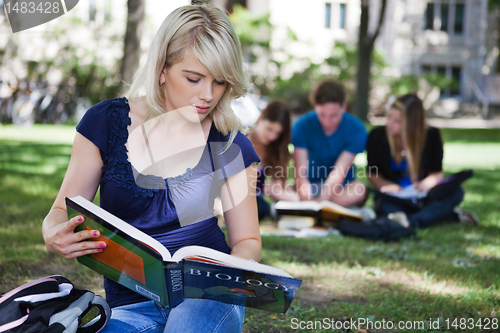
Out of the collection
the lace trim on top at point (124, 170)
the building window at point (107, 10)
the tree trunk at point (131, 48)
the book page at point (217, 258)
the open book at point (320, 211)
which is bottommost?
the open book at point (320, 211)

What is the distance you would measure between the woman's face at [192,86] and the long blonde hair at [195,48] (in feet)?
0.08

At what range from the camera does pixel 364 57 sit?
12898mm

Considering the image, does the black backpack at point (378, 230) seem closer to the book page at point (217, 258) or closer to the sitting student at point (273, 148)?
the sitting student at point (273, 148)

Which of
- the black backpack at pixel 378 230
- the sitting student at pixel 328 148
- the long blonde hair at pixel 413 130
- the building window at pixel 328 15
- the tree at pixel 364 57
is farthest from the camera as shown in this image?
the building window at pixel 328 15

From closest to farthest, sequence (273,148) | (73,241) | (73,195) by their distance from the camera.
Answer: (73,241), (73,195), (273,148)

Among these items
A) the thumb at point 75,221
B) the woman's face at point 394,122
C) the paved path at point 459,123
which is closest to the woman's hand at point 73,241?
the thumb at point 75,221

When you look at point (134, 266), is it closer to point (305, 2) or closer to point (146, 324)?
point (146, 324)

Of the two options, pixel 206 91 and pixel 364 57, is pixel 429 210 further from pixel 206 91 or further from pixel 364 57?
pixel 364 57

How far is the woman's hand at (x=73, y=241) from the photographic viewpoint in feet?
4.89

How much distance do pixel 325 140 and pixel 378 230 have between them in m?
1.24

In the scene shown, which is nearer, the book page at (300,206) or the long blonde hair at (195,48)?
the long blonde hair at (195,48)

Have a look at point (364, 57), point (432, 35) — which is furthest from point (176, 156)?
point (432, 35)

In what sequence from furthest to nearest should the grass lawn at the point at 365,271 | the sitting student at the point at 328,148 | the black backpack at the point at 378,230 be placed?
the sitting student at the point at 328,148 → the black backpack at the point at 378,230 → the grass lawn at the point at 365,271

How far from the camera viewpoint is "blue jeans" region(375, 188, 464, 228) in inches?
166
